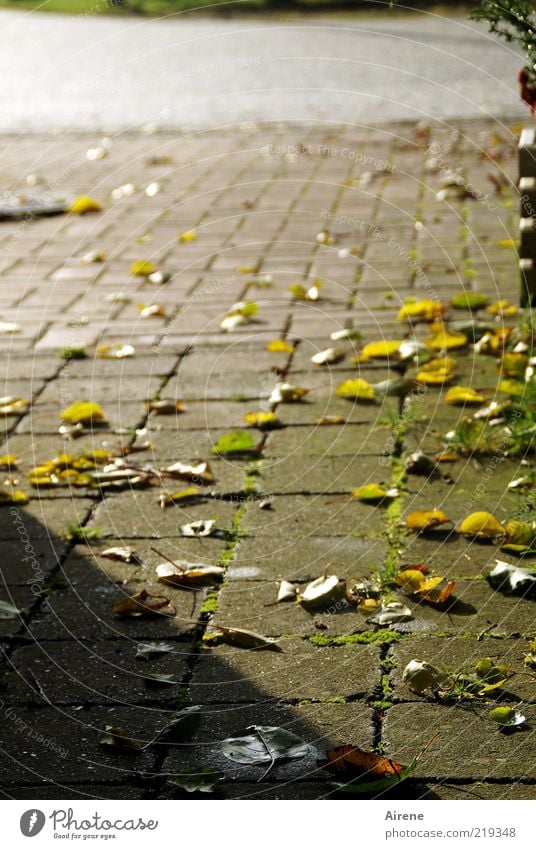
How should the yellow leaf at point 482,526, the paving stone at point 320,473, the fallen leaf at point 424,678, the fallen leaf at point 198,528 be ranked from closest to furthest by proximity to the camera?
the fallen leaf at point 424,678
the yellow leaf at point 482,526
the fallen leaf at point 198,528
the paving stone at point 320,473

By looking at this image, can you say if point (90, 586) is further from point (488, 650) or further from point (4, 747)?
point (488, 650)

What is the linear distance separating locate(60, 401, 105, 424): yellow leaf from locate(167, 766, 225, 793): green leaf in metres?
1.95

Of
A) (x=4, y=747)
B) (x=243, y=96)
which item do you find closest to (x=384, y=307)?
(x=4, y=747)

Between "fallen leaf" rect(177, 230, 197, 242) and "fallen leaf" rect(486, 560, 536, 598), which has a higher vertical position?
"fallen leaf" rect(177, 230, 197, 242)

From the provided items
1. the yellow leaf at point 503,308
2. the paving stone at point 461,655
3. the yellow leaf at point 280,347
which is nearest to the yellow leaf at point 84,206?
the yellow leaf at point 280,347

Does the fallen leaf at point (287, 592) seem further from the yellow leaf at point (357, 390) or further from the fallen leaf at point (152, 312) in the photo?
the fallen leaf at point (152, 312)

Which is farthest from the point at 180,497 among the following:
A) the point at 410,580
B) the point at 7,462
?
the point at 410,580

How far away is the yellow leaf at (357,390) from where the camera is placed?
3.91m

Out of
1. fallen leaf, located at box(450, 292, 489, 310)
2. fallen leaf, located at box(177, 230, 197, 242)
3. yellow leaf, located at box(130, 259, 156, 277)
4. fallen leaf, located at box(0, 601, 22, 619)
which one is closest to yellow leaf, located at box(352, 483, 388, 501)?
fallen leaf, located at box(0, 601, 22, 619)

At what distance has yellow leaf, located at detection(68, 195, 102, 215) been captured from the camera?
6680mm

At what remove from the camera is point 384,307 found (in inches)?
188

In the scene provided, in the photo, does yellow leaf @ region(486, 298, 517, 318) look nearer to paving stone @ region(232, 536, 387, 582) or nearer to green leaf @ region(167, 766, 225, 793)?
paving stone @ region(232, 536, 387, 582)

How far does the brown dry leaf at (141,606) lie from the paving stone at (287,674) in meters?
0.24

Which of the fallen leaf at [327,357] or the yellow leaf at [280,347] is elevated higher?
the yellow leaf at [280,347]
